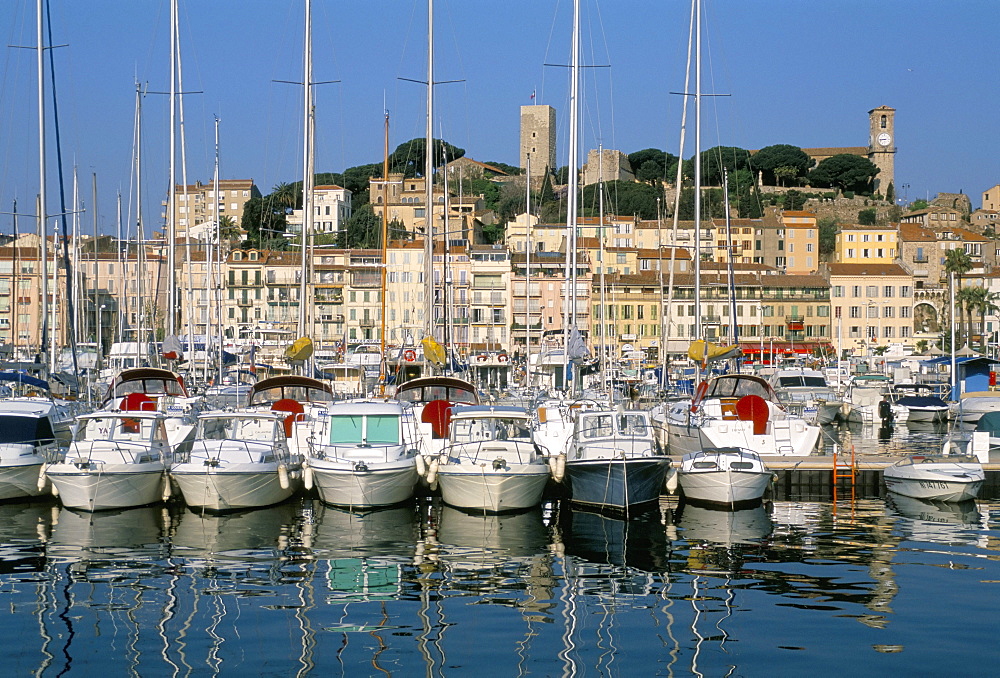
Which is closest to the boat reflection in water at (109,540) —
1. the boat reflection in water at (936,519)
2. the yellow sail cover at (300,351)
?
the yellow sail cover at (300,351)

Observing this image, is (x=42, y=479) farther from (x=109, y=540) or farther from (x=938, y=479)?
(x=938, y=479)

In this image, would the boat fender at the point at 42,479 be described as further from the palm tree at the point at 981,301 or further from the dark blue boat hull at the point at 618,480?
the palm tree at the point at 981,301

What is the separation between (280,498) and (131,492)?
Answer: 292 centimetres

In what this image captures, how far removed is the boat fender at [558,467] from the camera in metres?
24.5

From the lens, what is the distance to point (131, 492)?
917 inches

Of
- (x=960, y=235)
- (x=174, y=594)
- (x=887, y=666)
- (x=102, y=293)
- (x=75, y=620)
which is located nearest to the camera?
(x=887, y=666)

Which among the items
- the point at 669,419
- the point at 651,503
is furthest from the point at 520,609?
the point at 669,419

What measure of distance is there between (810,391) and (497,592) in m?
32.1

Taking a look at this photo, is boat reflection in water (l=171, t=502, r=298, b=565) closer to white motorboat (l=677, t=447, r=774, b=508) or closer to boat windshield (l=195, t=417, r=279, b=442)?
boat windshield (l=195, t=417, r=279, b=442)

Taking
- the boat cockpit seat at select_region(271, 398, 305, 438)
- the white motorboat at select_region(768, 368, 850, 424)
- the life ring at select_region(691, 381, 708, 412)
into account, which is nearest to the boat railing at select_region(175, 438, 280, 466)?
the boat cockpit seat at select_region(271, 398, 305, 438)

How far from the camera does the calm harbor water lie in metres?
13.4

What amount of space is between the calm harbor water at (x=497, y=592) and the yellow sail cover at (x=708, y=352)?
26.3ft

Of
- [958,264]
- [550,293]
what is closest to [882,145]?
[958,264]

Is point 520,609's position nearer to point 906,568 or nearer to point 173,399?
point 906,568
